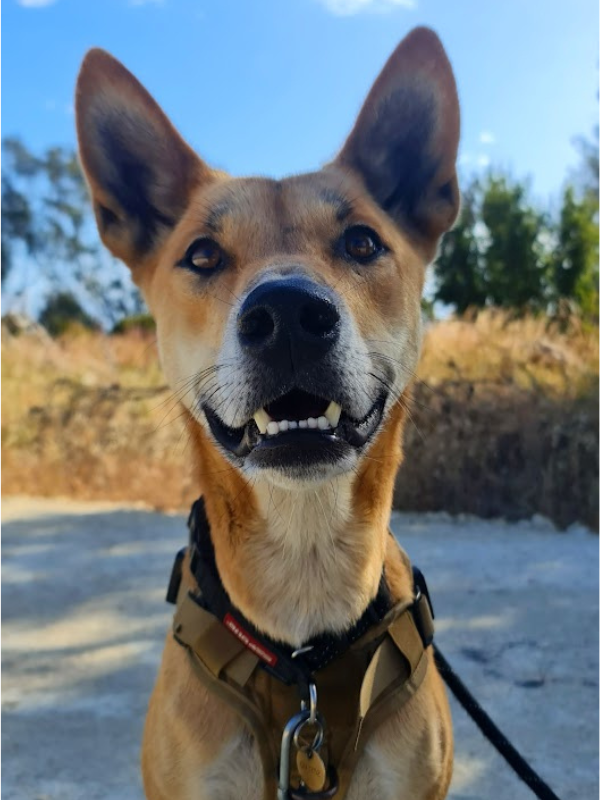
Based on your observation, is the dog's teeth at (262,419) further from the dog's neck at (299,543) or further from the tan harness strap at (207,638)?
the tan harness strap at (207,638)

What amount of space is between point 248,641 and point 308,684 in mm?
191

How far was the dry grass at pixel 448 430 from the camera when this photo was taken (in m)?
7.63

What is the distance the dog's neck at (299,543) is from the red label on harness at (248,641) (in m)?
0.04

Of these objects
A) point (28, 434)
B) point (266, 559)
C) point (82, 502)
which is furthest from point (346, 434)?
point (28, 434)

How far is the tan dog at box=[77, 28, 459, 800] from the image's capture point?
1813 mm

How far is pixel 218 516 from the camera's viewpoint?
2.11 metres

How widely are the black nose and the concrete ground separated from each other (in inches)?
90.9

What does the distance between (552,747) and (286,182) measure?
9.38 ft

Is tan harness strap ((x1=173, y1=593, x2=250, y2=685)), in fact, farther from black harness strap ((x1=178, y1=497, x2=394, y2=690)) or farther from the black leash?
the black leash

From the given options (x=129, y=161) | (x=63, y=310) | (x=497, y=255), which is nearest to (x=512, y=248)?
(x=497, y=255)

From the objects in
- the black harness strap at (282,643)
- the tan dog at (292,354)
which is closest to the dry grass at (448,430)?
the tan dog at (292,354)

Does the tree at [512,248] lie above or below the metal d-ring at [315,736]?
above

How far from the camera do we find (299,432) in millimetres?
1823

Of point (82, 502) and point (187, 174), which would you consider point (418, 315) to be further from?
point (82, 502)
